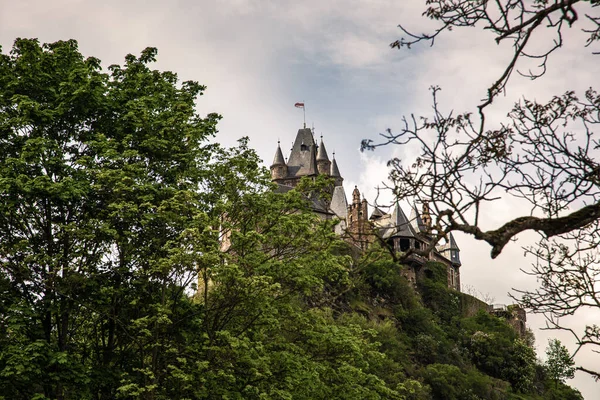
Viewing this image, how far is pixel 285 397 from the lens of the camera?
59.6 ft

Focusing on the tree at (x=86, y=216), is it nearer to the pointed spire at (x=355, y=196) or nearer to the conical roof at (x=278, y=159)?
the pointed spire at (x=355, y=196)

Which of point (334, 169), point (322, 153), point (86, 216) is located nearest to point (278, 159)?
point (322, 153)

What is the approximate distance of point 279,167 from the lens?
92.8m

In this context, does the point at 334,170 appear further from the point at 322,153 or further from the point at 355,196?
the point at 355,196

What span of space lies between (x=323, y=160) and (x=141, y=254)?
7790 cm

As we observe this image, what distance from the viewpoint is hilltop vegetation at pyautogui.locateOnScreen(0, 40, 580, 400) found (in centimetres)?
1853

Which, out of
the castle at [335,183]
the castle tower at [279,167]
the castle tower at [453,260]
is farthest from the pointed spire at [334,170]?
the castle tower at [453,260]

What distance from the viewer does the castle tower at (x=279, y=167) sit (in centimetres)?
9212

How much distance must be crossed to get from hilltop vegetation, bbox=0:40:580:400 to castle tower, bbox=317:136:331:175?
73.0 meters

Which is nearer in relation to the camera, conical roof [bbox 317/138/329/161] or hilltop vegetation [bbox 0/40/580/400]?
hilltop vegetation [bbox 0/40/580/400]

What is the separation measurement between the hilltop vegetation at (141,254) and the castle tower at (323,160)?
73.0m

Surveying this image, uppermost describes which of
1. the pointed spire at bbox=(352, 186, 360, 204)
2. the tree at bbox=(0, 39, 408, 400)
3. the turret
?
the pointed spire at bbox=(352, 186, 360, 204)

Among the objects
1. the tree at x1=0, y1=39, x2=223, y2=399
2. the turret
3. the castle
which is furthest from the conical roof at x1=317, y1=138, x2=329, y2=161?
the tree at x1=0, y1=39, x2=223, y2=399

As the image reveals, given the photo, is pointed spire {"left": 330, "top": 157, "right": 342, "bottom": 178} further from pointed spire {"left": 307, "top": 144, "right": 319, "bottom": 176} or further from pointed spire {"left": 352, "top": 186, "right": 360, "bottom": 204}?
pointed spire {"left": 352, "top": 186, "right": 360, "bottom": 204}
